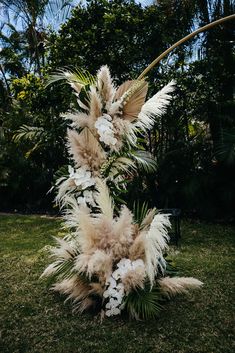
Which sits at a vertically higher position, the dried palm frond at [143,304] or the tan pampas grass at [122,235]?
the tan pampas grass at [122,235]

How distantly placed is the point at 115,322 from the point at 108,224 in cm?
91

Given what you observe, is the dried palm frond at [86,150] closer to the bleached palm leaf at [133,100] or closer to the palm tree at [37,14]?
the bleached palm leaf at [133,100]

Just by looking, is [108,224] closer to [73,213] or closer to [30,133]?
[73,213]

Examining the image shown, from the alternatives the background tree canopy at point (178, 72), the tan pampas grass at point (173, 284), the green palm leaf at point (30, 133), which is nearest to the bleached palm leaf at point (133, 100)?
the tan pampas grass at point (173, 284)

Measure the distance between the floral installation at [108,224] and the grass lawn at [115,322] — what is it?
16cm

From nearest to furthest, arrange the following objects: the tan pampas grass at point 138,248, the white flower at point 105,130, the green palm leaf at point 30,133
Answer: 1. the tan pampas grass at point 138,248
2. the white flower at point 105,130
3. the green palm leaf at point 30,133

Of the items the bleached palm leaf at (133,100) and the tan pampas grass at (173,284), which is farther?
the bleached palm leaf at (133,100)

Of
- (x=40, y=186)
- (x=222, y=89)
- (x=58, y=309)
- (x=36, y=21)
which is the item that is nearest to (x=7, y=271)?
(x=58, y=309)

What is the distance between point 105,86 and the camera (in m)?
3.74

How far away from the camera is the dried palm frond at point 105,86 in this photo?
371 centimetres

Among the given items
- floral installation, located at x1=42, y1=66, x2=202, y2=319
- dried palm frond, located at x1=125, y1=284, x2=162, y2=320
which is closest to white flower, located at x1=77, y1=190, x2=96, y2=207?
floral installation, located at x1=42, y1=66, x2=202, y2=319

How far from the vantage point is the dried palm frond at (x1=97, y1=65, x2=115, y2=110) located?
3.71m

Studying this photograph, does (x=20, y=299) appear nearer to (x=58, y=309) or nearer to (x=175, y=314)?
(x=58, y=309)

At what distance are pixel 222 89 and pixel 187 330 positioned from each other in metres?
6.16
